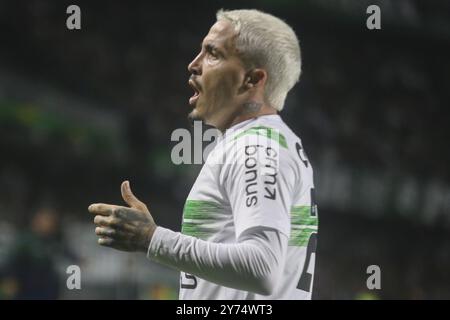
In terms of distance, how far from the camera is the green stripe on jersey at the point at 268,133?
8.14ft

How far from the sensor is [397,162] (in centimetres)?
1271

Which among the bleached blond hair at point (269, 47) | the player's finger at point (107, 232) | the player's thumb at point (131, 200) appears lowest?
the player's finger at point (107, 232)

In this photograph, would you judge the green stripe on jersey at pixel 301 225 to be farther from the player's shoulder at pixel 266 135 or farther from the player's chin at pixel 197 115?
the player's chin at pixel 197 115

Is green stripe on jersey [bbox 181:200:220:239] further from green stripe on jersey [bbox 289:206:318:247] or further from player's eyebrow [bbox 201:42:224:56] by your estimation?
player's eyebrow [bbox 201:42:224:56]

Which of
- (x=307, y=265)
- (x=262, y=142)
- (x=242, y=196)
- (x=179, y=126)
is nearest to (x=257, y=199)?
(x=242, y=196)

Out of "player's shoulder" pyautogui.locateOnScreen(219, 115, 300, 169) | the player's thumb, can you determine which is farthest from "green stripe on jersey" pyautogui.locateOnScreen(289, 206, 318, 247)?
the player's thumb

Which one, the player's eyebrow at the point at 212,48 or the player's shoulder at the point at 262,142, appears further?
the player's eyebrow at the point at 212,48

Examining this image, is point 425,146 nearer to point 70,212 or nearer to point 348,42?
point 348,42

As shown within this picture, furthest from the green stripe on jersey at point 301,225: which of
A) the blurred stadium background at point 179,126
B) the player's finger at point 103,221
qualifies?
the blurred stadium background at point 179,126

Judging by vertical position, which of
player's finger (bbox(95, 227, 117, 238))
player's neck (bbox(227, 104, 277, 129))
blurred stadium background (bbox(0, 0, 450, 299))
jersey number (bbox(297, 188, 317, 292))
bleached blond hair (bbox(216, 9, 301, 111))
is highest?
blurred stadium background (bbox(0, 0, 450, 299))

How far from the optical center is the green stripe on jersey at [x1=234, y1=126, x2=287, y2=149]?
248 centimetres

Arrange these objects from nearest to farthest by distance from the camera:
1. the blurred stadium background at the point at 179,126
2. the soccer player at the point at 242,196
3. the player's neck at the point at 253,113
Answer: the soccer player at the point at 242,196, the player's neck at the point at 253,113, the blurred stadium background at the point at 179,126

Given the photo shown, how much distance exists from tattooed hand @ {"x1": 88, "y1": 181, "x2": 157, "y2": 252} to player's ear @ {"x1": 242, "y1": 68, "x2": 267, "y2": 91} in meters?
0.50
